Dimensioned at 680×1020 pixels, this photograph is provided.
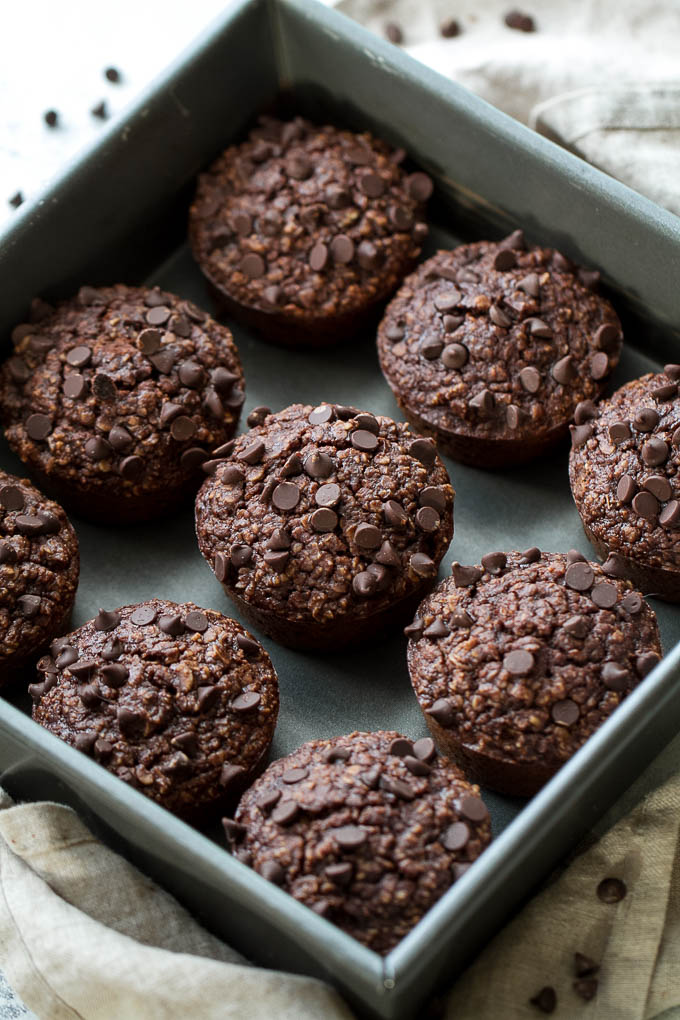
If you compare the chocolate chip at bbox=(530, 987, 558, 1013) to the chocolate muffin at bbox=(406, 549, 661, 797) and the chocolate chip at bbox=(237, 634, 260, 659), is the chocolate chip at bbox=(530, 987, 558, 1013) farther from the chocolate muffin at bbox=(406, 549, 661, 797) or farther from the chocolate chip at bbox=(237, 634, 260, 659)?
the chocolate chip at bbox=(237, 634, 260, 659)

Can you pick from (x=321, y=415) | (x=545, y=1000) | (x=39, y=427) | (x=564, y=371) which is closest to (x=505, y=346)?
(x=564, y=371)

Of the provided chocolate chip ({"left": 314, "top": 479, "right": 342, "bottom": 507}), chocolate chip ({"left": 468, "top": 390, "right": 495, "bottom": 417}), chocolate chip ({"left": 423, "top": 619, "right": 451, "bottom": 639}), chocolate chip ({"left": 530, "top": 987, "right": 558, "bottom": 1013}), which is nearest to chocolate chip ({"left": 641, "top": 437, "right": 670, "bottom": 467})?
chocolate chip ({"left": 468, "top": 390, "right": 495, "bottom": 417})

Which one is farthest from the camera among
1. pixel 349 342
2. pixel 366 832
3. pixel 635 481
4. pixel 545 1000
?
pixel 349 342

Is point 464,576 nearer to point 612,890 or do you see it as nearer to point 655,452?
point 655,452

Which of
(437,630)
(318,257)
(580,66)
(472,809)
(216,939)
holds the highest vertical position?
(580,66)

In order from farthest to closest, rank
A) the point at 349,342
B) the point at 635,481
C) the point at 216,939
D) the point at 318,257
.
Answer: the point at 349,342
the point at 318,257
the point at 635,481
the point at 216,939

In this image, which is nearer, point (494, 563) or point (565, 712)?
point (565, 712)
